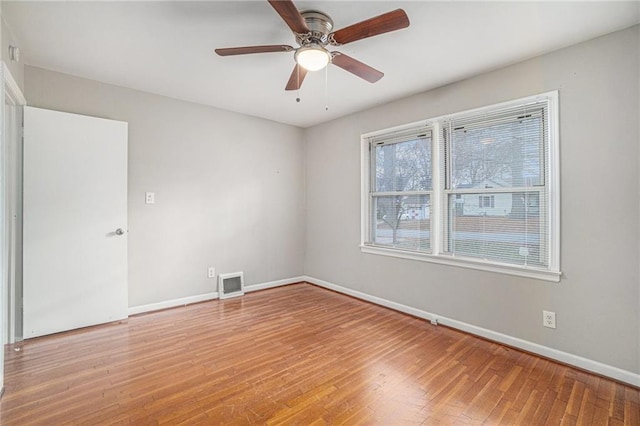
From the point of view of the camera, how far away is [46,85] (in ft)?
9.25

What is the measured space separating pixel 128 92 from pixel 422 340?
3999mm

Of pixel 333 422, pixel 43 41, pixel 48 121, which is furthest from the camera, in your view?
pixel 48 121

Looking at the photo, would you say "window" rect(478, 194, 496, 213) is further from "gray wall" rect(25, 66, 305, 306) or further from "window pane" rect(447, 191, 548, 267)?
"gray wall" rect(25, 66, 305, 306)

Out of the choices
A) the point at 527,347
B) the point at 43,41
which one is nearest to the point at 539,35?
the point at 527,347

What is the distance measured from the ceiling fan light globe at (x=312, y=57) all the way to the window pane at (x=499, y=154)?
5.62ft

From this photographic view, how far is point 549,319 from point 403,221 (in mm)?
1636

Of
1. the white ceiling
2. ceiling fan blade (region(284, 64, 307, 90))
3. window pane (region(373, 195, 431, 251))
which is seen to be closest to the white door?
the white ceiling

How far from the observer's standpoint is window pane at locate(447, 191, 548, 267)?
2.54 m

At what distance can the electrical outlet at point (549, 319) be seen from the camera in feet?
7.88

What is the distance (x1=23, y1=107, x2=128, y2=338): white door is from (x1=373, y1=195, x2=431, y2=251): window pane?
2.94 m

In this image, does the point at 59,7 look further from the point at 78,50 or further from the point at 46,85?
the point at 46,85

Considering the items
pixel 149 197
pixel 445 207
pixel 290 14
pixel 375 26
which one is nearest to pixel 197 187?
pixel 149 197

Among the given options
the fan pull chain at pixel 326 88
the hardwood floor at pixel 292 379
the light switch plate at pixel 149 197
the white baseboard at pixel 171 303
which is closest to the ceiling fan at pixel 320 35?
the fan pull chain at pixel 326 88

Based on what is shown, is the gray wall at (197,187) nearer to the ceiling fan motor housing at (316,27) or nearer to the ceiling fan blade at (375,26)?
the ceiling fan motor housing at (316,27)
